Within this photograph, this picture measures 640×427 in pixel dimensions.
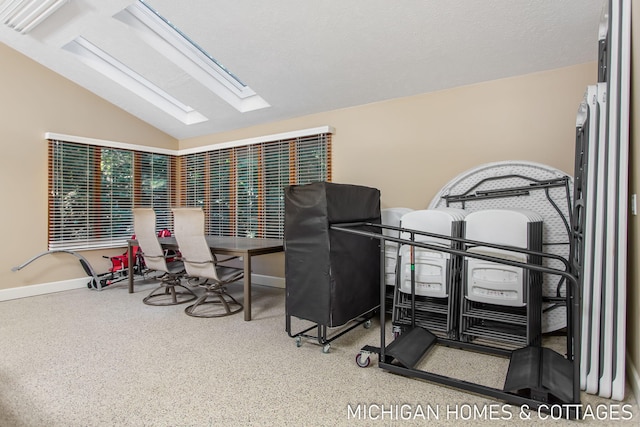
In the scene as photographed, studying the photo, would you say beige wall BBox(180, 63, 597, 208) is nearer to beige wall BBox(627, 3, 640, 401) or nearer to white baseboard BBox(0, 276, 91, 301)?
beige wall BBox(627, 3, 640, 401)

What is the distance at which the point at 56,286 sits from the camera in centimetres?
495

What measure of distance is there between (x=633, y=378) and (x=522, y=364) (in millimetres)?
612

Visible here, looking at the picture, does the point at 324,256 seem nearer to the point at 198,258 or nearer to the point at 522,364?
the point at 522,364

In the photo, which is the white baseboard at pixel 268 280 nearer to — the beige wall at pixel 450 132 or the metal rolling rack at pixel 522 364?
the beige wall at pixel 450 132

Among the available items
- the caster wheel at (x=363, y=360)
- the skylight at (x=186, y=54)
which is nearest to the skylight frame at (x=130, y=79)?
the skylight at (x=186, y=54)

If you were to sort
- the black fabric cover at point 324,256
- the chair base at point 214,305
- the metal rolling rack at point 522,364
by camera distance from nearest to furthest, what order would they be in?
the metal rolling rack at point 522,364 < the black fabric cover at point 324,256 < the chair base at point 214,305

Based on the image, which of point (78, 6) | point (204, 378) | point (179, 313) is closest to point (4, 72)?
point (78, 6)

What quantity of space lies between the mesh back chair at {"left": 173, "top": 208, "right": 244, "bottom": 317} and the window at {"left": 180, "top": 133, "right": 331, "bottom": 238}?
155 cm

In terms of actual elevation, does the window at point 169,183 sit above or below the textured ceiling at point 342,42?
below

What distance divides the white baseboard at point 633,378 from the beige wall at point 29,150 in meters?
6.25

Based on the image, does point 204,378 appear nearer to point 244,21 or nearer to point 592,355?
point 592,355

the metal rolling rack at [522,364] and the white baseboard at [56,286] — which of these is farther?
the white baseboard at [56,286]

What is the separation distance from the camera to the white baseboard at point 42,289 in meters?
4.53

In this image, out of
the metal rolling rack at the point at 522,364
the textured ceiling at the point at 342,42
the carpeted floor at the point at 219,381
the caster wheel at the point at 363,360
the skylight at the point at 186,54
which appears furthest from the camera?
the skylight at the point at 186,54
